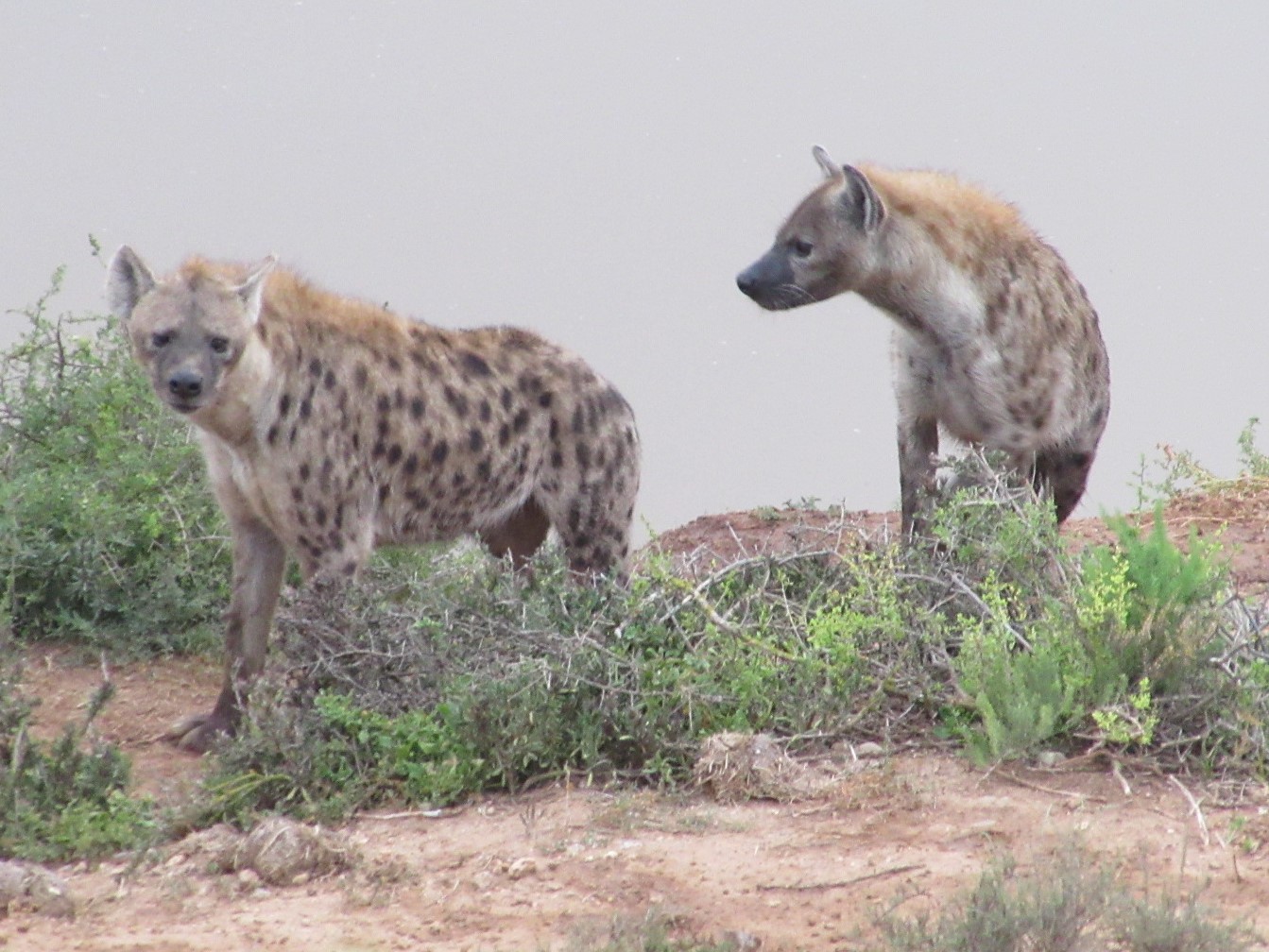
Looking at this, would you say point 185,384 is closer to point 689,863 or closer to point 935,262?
point 689,863

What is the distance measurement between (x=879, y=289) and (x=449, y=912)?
8.63ft

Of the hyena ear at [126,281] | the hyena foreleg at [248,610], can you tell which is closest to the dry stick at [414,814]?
the hyena foreleg at [248,610]

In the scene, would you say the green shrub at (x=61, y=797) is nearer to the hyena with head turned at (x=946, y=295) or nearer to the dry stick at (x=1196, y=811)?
the dry stick at (x=1196, y=811)

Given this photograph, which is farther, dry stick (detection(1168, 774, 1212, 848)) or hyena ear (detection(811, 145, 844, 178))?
hyena ear (detection(811, 145, 844, 178))

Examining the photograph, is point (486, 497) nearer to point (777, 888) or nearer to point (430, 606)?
point (430, 606)

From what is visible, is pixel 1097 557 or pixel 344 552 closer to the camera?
pixel 1097 557

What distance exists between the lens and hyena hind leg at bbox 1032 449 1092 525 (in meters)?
5.46

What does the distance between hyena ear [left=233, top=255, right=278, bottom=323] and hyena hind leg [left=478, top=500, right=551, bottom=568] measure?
1011 millimetres

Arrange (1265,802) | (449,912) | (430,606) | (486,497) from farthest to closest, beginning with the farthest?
(486,497) < (430,606) < (1265,802) < (449,912)

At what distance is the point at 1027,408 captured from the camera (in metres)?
5.17

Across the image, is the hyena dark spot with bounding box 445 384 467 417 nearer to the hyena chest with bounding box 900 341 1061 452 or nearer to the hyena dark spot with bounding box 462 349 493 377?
the hyena dark spot with bounding box 462 349 493 377

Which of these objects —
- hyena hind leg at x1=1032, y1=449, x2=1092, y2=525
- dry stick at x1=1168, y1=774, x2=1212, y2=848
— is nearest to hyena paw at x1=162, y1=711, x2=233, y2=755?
dry stick at x1=1168, y1=774, x2=1212, y2=848

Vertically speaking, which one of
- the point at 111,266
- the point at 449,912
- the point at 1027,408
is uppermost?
the point at 111,266

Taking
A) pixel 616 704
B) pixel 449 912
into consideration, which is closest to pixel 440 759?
pixel 616 704
